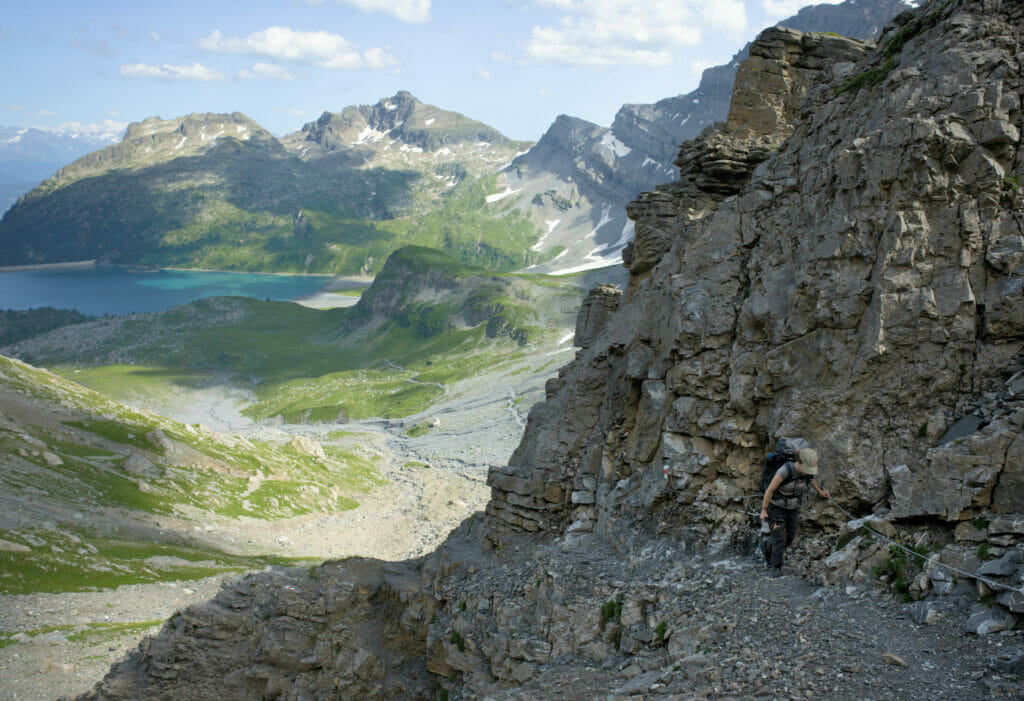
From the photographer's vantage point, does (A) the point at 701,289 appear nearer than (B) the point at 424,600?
Yes

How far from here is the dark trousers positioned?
16.0 metres

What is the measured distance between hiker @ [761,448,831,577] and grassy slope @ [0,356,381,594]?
5083 centimetres

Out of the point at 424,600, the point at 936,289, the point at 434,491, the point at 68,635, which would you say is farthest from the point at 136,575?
the point at 936,289

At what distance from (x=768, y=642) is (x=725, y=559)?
4.39 meters

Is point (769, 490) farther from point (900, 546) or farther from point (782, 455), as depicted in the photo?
point (900, 546)

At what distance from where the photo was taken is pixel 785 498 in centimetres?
1583

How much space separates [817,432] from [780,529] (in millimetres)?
2860

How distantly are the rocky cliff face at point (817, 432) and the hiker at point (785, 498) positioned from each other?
75cm

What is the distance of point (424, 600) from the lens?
2881 centimetres

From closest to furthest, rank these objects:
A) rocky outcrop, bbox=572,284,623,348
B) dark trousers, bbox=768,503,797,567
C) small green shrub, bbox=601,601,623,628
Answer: dark trousers, bbox=768,503,797,567, small green shrub, bbox=601,601,623,628, rocky outcrop, bbox=572,284,623,348

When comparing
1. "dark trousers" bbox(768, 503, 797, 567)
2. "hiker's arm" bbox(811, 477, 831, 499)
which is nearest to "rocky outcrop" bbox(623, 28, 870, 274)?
"hiker's arm" bbox(811, 477, 831, 499)

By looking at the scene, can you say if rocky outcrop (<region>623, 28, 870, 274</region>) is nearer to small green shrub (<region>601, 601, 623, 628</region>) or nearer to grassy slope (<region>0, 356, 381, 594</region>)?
small green shrub (<region>601, 601, 623, 628</region>)

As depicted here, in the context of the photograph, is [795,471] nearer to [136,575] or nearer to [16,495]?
[136,575]

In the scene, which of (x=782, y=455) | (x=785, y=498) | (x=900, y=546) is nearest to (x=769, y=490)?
(x=785, y=498)
